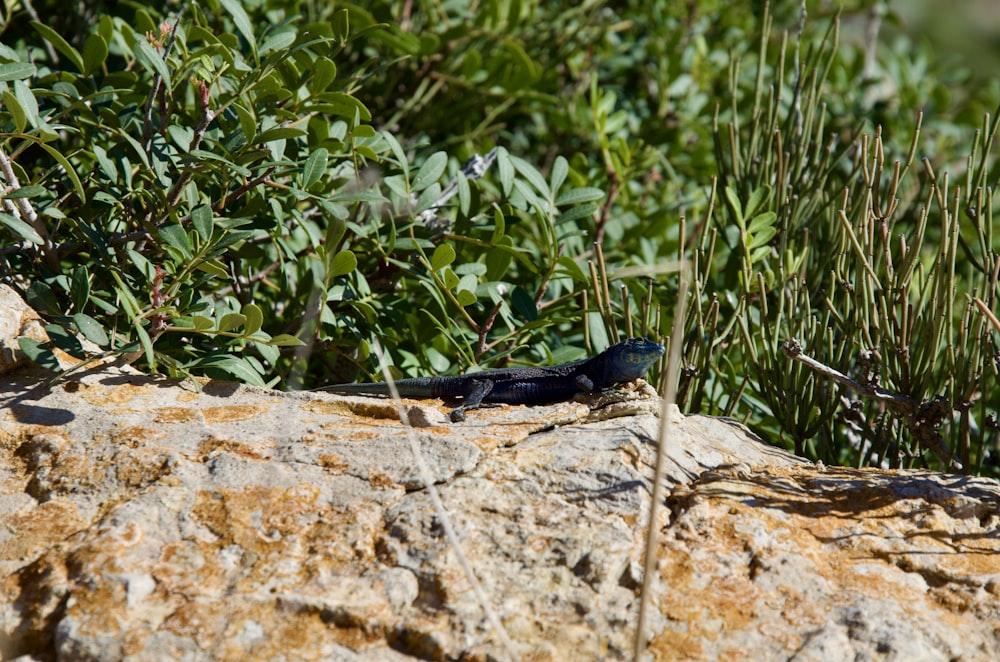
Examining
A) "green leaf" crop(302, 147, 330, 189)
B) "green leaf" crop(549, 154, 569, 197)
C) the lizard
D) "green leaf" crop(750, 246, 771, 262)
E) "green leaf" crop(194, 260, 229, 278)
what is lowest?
the lizard

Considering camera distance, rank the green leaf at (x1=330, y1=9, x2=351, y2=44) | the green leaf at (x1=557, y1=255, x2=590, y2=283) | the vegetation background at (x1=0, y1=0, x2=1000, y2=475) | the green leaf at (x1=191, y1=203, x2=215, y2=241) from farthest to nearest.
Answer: the green leaf at (x1=557, y1=255, x2=590, y2=283)
the green leaf at (x1=330, y1=9, x2=351, y2=44)
the vegetation background at (x1=0, y1=0, x2=1000, y2=475)
the green leaf at (x1=191, y1=203, x2=215, y2=241)

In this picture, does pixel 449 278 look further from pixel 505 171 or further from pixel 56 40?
pixel 56 40

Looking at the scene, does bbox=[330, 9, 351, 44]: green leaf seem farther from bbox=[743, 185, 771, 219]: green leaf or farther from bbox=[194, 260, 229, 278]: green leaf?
bbox=[743, 185, 771, 219]: green leaf

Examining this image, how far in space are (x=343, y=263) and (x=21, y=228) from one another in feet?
2.85

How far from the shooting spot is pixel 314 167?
2926 mm

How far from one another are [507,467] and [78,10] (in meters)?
3.15

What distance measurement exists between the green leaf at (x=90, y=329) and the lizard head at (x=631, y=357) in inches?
59.6

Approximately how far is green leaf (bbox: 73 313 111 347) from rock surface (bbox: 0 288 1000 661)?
0.16m

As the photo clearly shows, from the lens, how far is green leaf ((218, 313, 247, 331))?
2.58m

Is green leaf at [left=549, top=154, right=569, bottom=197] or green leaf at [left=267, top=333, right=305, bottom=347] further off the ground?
green leaf at [left=549, top=154, right=569, bottom=197]

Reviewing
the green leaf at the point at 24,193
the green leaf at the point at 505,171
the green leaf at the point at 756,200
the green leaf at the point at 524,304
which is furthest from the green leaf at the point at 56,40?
the green leaf at the point at 756,200

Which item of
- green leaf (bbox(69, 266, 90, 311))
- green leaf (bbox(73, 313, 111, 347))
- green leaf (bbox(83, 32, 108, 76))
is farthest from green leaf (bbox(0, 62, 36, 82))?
green leaf (bbox(73, 313, 111, 347))

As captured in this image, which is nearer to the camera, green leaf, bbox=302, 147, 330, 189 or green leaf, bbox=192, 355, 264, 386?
green leaf, bbox=192, 355, 264, 386

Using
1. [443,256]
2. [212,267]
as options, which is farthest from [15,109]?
[443,256]
